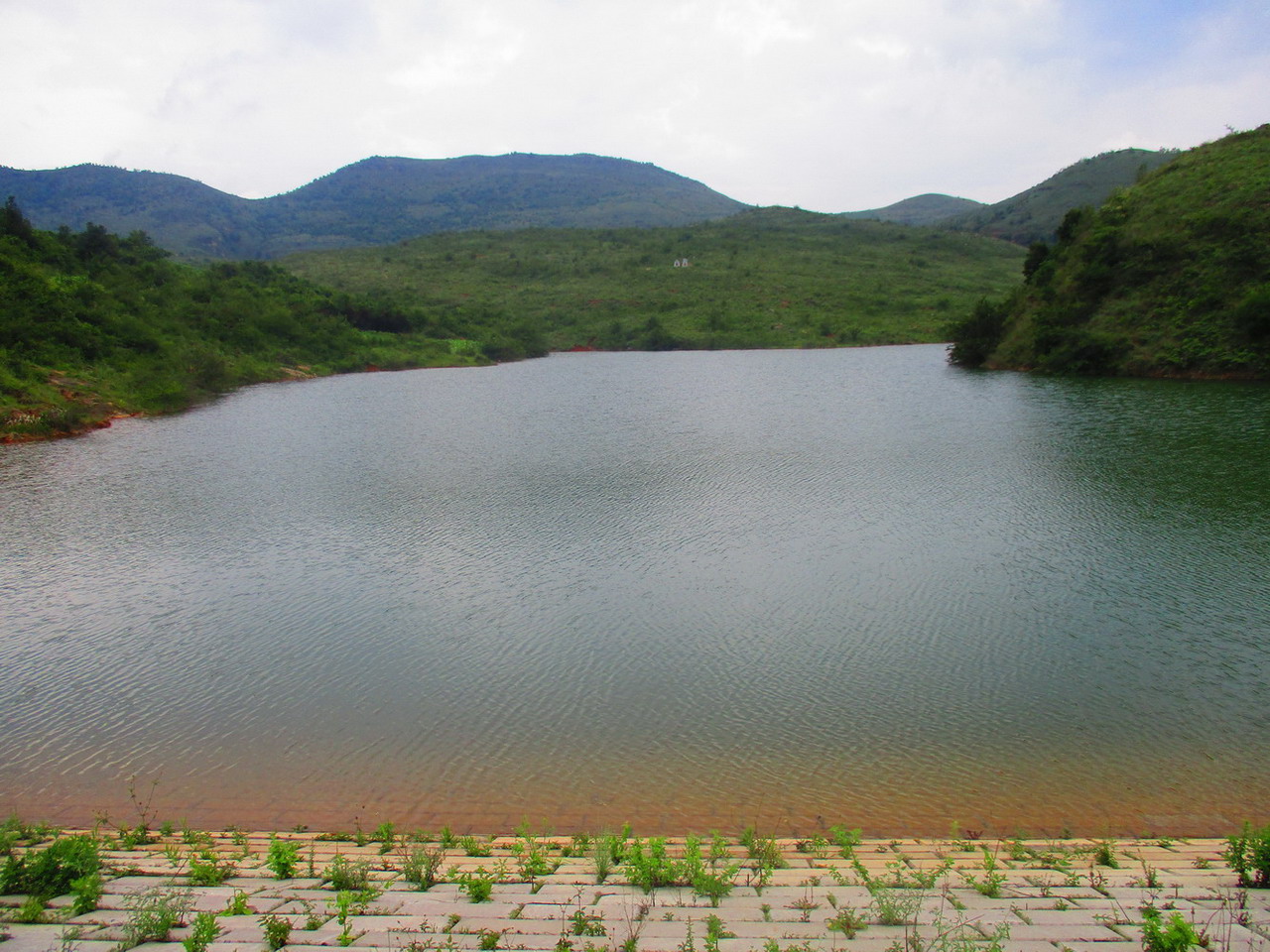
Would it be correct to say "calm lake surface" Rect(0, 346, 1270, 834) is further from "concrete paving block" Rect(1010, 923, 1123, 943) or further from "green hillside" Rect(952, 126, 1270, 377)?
"green hillside" Rect(952, 126, 1270, 377)

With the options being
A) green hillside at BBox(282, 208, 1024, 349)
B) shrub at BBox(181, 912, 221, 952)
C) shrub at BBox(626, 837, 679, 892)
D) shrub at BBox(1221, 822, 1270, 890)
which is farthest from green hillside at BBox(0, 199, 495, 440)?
shrub at BBox(1221, 822, 1270, 890)

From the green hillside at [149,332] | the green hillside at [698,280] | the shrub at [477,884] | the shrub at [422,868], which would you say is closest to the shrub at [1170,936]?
the shrub at [477,884]

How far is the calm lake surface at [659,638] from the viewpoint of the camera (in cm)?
671

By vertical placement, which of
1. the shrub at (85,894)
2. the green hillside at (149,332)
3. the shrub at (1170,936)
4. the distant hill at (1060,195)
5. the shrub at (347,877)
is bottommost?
the shrub at (347,877)

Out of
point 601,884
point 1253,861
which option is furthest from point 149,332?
point 1253,861

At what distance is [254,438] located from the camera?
2755 centimetres

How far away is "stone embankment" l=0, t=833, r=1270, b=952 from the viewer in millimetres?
3891

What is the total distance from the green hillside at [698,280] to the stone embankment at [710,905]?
2704 inches

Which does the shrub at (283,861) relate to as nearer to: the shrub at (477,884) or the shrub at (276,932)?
the shrub at (276,932)

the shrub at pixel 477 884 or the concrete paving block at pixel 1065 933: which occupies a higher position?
the concrete paving block at pixel 1065 933

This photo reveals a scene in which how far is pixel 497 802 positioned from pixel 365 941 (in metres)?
2.66

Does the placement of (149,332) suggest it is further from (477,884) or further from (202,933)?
(477,884)

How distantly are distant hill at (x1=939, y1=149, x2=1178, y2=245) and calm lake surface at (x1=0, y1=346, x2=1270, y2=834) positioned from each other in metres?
115

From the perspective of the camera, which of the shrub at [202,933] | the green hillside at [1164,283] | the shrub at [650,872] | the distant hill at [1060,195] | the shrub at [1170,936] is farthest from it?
the distant hill at [1060,195]
